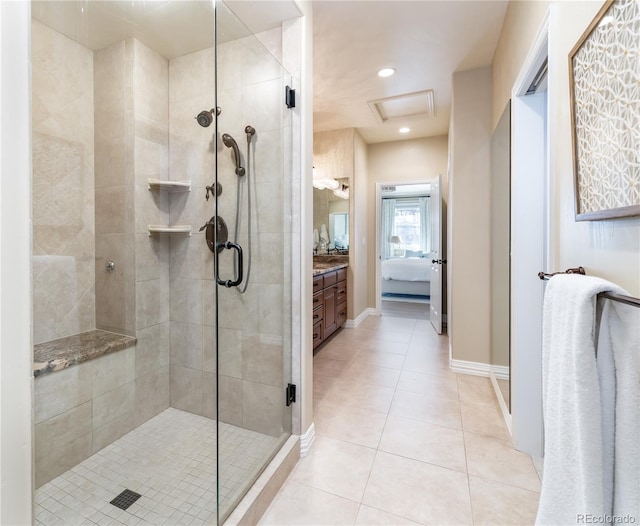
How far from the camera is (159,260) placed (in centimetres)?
205

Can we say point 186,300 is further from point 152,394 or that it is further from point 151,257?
point 152,394

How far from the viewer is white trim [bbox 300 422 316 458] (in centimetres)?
175

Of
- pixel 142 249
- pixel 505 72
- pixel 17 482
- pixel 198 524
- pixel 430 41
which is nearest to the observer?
pixel 17 482

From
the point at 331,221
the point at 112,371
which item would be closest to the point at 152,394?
the point at 112,371

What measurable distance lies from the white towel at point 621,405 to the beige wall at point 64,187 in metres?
1.70

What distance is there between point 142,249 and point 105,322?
0.50 metres

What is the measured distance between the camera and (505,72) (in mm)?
2145

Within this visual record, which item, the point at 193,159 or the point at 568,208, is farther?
the point at 193,159

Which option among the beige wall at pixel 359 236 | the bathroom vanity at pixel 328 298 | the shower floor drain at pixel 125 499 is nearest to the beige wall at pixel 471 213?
the bathroom vanity at pixel 328 298

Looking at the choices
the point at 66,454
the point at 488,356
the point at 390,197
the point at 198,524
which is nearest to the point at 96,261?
the point at 66,454

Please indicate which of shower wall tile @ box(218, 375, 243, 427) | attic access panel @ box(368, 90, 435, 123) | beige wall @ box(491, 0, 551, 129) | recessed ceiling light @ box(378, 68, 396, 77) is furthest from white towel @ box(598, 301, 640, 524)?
attic access panel @ box(368, 90, 435, 123)

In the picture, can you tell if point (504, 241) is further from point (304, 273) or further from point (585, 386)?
point (585, 386)

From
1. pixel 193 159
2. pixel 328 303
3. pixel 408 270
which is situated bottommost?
pixel 328 303

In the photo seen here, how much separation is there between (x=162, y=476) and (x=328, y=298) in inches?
92.1
